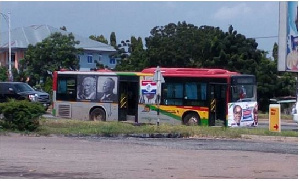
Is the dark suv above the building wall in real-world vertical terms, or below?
below

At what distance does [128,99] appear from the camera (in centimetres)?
3494

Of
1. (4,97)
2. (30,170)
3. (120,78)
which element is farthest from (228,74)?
(30,170)

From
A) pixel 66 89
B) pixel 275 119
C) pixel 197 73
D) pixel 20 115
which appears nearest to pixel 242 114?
pixel 197 73

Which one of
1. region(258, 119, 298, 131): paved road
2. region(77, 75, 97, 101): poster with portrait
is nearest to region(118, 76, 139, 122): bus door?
region(77, 75, 97, 101): poster with portrait

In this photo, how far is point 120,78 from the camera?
115 ft

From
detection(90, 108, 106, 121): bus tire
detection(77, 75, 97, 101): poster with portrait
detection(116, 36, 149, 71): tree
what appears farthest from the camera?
detection(116, 36, 149, 71): tree

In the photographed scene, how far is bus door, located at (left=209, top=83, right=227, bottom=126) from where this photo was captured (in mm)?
32312

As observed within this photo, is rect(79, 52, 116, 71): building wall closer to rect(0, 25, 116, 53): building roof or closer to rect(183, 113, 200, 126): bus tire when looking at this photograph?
rect(0, 25, 116, 53): building roof

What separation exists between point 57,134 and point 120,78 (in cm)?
975

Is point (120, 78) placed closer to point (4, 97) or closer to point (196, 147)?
point (4, 97)

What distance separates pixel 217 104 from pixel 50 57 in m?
32.5

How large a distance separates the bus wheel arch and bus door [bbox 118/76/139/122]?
2667 millimetres

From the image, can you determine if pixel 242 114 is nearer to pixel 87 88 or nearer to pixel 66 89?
pixel 87 88

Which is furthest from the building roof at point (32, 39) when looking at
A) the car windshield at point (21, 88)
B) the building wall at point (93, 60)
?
the car windshield at point (21, 88)
